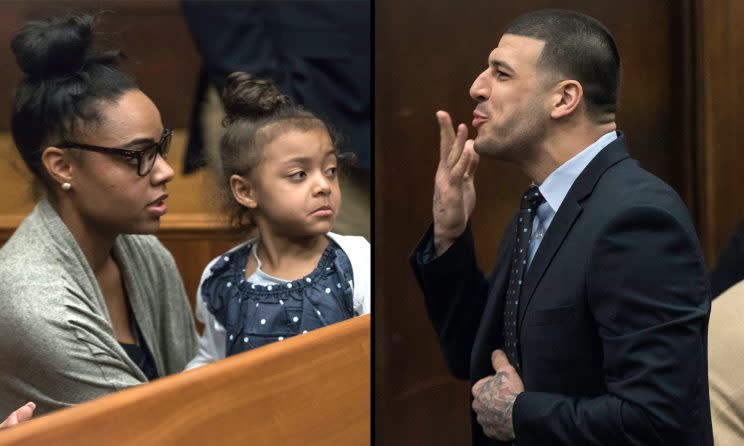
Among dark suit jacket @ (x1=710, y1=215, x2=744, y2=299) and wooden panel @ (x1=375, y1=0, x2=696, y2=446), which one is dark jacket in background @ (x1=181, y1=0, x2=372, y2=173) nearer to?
wooden panel @ (x1=375, y1=0, x2=696, y2=446)

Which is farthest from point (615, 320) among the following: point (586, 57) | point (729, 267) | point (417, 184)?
point (729, 267)

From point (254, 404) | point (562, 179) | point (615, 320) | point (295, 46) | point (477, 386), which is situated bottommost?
point (254, 404)

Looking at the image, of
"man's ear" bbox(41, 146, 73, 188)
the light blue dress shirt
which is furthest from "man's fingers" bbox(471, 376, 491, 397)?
"man's ear" bbox(41, 146, 73, 188)

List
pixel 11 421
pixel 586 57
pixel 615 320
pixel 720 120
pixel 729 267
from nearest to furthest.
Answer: pixel 615 320 → pixel 586 57 → pixel 11 421 → pixel 729 267 → pixel 720 120

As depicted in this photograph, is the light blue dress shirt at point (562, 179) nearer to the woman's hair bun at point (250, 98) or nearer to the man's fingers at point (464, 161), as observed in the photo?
the man's fingers at point (464, 161)

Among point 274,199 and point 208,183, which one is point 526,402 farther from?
point 208,183

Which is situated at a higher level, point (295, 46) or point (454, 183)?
point (295, 46)

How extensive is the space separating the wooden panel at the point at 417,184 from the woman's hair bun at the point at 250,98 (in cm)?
19

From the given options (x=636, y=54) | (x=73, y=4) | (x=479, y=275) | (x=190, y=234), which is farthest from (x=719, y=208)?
(x=73, y=4)

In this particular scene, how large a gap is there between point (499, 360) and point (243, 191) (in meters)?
0.46

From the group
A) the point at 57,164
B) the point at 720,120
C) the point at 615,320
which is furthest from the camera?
the point at 720,120

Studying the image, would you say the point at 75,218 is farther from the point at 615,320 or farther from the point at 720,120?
the point at 720,120

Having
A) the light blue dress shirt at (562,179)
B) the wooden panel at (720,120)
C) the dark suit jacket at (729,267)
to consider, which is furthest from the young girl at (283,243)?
the wooden panel at (720,120)

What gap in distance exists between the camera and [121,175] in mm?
1429
